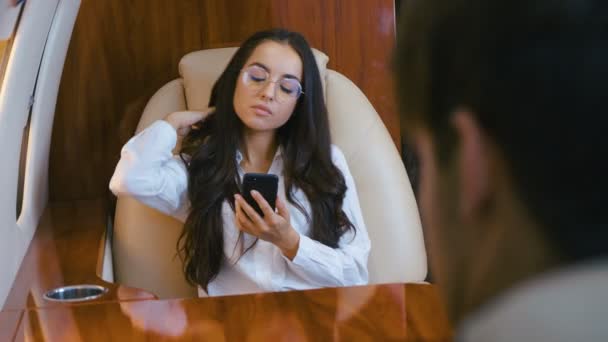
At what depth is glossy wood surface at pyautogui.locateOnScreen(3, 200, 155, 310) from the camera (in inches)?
62.5

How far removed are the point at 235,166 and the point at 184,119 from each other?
16cm

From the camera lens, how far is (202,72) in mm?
2182

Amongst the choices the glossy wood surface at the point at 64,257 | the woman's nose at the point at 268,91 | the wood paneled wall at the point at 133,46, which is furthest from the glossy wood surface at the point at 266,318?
the wood paneled wall at the point at 133,46

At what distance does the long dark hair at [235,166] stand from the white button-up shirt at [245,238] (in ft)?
0.07

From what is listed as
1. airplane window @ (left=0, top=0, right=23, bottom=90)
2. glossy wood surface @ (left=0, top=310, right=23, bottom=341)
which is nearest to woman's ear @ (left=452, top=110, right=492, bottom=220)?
glossy wood surface @ (left=0, top=310, right=23, bottom=341)

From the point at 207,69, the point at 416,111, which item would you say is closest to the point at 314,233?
the point at 207,69

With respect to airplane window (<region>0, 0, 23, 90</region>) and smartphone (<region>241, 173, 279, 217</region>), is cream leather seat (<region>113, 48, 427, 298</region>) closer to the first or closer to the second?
smartphone (<region>241, 173, 279, 217</region>)

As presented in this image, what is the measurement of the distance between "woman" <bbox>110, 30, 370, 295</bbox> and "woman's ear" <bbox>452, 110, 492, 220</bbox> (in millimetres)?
1467

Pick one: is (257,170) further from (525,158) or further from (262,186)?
(525,158)

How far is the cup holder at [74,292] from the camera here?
159 cm

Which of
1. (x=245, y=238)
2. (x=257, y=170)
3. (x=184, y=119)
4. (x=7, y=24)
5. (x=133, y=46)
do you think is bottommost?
(x=245, y=238)

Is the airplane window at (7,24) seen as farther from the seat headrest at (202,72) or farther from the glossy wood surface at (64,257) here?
the seat headrest at (202,72)

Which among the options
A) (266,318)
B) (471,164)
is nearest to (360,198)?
(266,318)

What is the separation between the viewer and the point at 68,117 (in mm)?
2312
